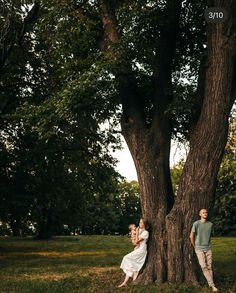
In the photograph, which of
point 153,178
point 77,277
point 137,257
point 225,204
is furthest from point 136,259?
point 225,204

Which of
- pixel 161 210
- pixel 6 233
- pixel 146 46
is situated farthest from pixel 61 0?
pixel 6 233

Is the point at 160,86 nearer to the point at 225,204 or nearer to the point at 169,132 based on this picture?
the point at 169,132

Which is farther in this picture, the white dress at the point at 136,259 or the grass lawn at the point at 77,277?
the white dress at the point at 136,259

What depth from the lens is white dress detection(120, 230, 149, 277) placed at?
15000 mm

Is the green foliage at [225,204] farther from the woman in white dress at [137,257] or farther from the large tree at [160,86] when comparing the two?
the woman in white dress at [137,257]

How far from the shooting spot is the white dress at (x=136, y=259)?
49.2ft

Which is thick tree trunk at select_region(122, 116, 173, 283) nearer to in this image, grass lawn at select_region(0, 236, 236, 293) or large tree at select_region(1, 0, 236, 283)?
large tree at select_region(1, 0, 236, 283)

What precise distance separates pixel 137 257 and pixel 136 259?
0.22ft

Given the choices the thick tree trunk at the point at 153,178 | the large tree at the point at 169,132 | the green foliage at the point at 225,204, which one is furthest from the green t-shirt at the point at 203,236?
the green foliage at the point at 225,204

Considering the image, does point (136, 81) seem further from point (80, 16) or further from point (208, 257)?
point (208, 257)

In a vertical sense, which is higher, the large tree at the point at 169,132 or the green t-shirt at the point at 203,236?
the large tree at the point at 169,132

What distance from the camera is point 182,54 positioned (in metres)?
18.5

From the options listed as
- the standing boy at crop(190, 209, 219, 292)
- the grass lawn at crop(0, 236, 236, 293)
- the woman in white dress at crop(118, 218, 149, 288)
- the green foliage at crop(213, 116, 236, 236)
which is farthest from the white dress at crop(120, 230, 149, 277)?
the green foliage at crop(213, 116, 236, 236)

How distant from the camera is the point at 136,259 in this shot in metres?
15.1
